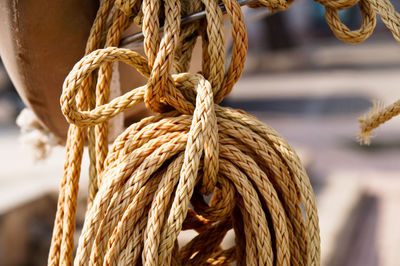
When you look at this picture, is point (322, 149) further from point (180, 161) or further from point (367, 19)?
point (180, 161)

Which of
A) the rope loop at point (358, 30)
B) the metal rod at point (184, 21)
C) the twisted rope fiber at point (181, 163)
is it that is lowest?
the twisted rope fiber at point (181, 163)

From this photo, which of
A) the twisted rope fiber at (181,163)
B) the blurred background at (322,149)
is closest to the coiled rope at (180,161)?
the twisted rope fiber at (181,163)

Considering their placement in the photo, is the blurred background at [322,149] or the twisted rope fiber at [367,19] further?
the blurred background at [322,149]

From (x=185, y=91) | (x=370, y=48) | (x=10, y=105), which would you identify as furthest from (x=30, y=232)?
(x=370, y=48)

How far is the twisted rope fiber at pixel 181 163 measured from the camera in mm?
454

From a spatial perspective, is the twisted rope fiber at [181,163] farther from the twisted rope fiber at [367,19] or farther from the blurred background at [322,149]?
the blurred background at [322,149]

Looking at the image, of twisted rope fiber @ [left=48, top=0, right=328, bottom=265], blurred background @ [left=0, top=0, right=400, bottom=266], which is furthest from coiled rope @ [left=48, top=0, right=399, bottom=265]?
blurred background @ [left=0, top=0, right=400, bottom=266]

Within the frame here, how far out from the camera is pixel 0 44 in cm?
61

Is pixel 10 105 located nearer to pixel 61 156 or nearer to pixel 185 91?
pixel 61 156

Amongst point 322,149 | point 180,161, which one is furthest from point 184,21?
point 322,149

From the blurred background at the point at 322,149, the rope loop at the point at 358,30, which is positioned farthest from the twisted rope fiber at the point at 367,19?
the blurred background at the point at 322,149

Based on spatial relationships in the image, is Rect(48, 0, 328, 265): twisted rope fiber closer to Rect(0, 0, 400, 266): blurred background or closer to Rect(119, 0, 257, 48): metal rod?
Rect(119, 0, 257, 48): metal rod

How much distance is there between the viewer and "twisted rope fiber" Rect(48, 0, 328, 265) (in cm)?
45

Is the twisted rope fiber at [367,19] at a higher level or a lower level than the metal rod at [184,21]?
lower
